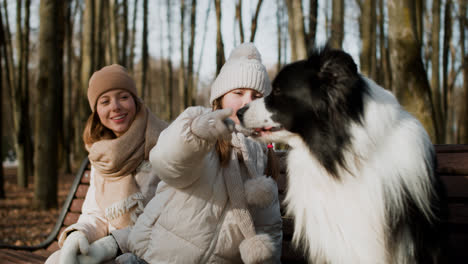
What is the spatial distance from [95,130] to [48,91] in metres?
4.16

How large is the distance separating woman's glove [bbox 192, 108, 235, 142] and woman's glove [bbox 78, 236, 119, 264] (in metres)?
1.05

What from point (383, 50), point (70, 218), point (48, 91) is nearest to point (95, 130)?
point (70, 218)

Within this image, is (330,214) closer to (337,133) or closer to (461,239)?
(337,133)

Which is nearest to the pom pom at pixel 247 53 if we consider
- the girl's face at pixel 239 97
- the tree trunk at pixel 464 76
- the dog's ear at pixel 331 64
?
the girl's face at pixel 239 97

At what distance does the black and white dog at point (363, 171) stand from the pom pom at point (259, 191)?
0.25m

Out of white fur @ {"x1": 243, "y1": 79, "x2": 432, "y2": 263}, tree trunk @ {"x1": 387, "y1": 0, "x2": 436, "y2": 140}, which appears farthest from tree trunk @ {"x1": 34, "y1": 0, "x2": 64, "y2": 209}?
white fur @ {"x1": 243, "y1": 79, "x2": 432, "y2": 263}

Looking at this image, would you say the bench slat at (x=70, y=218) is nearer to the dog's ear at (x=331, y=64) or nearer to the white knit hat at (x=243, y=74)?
the white knit hat at (x=243, y=74)

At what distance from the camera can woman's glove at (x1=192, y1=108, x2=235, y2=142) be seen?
174cm

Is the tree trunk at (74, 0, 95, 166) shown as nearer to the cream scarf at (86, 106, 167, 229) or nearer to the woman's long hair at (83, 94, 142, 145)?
the woman's long hair at (83, 94, 142, 145)

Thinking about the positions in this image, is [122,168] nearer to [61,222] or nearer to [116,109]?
[116,109]

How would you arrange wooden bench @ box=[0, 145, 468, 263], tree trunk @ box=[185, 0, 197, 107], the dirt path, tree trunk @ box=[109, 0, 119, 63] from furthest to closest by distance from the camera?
tree trunk @ box=[185, 0, 197, 107] < tree trunk @ box=[109, 0, 119, 63] < the dirt path < wooden bench @ box=[0, 145, 468, 263]

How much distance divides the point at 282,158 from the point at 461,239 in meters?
1.33

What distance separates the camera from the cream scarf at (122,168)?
8.77 feet

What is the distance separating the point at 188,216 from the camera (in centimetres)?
204
